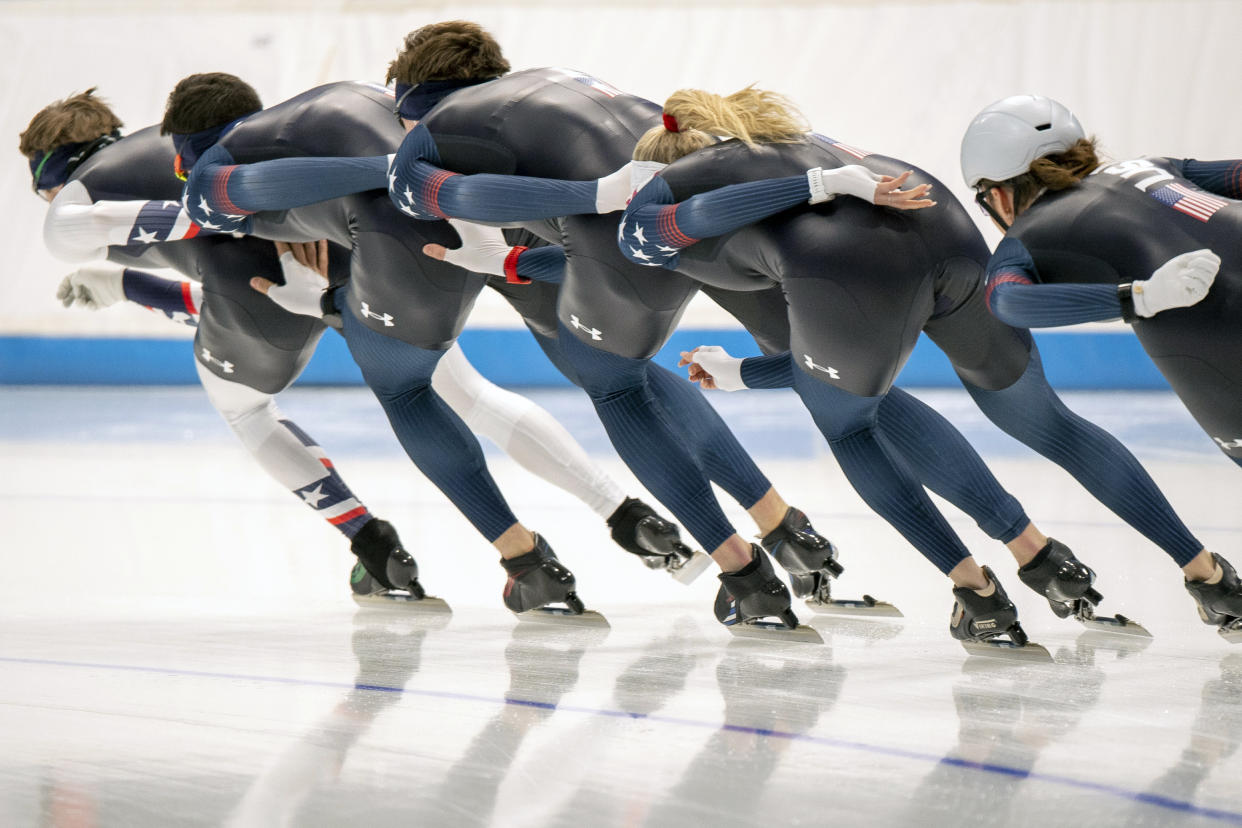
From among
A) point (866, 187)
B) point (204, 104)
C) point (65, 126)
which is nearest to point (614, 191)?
point (866, 187)

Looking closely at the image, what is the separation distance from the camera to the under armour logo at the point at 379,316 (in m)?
3.90

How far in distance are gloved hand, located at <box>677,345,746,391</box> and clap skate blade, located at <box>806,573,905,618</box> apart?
0.62 meters

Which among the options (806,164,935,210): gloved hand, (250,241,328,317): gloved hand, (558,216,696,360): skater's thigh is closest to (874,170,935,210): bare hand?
(806,164,935,210): gloved hand

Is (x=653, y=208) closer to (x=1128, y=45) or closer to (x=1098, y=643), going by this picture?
(x=1098, y=643)

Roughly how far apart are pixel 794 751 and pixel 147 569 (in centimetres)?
283

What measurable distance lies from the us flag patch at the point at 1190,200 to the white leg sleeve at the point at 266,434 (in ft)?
8.26

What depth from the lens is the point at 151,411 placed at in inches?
369

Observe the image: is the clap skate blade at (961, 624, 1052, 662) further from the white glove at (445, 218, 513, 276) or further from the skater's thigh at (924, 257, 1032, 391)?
the white glove at (445, 218, 513, 276)

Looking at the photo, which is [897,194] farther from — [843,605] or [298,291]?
[298,291]

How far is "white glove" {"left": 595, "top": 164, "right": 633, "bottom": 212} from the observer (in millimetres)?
3468

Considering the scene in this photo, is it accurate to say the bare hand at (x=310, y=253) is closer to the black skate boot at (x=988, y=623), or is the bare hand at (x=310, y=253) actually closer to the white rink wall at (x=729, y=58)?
the black skate boot at (x=988, y=623)

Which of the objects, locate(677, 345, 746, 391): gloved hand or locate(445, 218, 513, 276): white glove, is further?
locate(445, 218, 513, 276): white glove

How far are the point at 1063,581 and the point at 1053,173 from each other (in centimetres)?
98

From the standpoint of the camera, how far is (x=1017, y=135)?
10.5 feet
